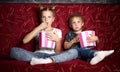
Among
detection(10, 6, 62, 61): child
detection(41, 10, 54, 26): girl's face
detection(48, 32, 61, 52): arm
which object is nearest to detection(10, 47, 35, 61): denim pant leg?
detection(10, 6, 62, 61): child

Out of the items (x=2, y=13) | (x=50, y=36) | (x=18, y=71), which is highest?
(x=2, y=13)

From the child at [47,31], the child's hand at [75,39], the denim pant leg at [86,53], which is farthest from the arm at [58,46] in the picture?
the denim pant leg at [86,53]

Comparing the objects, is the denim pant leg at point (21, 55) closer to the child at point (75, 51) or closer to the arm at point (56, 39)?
the child at point (75, 51)

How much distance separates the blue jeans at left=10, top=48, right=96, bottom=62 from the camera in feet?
6.79

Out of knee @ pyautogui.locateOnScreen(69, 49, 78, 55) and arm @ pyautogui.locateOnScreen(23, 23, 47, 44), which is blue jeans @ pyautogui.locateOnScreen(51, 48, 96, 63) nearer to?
knee @ pyautogui.locateOnScreen(69, 49, 78, 55)

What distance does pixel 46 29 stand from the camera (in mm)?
2438

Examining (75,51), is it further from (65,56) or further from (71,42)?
(71,42)

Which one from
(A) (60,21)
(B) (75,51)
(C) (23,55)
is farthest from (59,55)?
(A) (60,21)

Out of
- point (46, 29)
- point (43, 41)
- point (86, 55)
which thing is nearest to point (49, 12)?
point (46, 29)

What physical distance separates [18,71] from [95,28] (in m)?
0.91

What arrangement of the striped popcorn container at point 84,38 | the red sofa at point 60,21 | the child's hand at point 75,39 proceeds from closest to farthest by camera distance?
the striped popcorn container at point 84,38
the child's hand at point 75,39
the red sofa at point 60,21

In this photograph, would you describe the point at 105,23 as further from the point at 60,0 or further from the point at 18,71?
the point at 18,71

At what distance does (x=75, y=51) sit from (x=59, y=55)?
0.16m

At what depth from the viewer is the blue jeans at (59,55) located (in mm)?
2069
